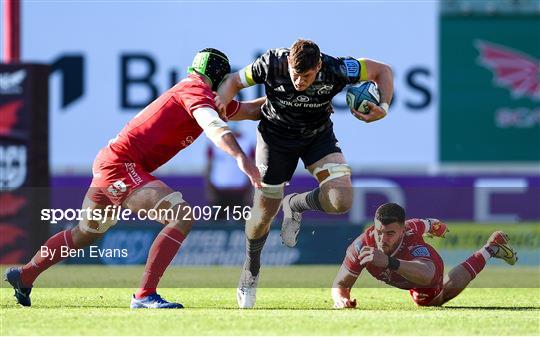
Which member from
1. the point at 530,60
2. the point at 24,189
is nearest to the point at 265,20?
the point at 530,60

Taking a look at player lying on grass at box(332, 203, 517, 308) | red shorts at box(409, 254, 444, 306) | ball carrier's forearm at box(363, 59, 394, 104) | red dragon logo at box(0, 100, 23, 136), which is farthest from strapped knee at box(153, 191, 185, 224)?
red dragon logo at box(0, 100, 23, 136)

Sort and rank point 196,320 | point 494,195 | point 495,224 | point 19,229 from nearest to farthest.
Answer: point 196,320
point 19,229
point 495,224
point 494,195

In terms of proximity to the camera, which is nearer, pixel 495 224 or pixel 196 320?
pixel 196 320

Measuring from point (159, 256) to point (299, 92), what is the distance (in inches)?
60.8

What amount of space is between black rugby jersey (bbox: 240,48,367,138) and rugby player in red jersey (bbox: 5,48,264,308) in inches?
12.8

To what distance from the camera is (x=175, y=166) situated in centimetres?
2122

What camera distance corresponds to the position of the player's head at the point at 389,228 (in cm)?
1067

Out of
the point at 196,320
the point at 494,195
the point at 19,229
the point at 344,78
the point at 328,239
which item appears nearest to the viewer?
the point at 196,320

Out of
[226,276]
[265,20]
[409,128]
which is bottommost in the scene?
[226,276]

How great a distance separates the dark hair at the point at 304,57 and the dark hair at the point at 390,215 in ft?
4.62

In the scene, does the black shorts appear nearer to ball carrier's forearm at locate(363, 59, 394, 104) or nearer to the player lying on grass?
ball carrier's forearm at locate(363, 59, 394, 104)

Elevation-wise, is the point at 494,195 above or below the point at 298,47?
below

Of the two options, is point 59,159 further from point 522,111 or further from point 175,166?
point 522,111

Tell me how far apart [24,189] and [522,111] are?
A: 979 centimetres
